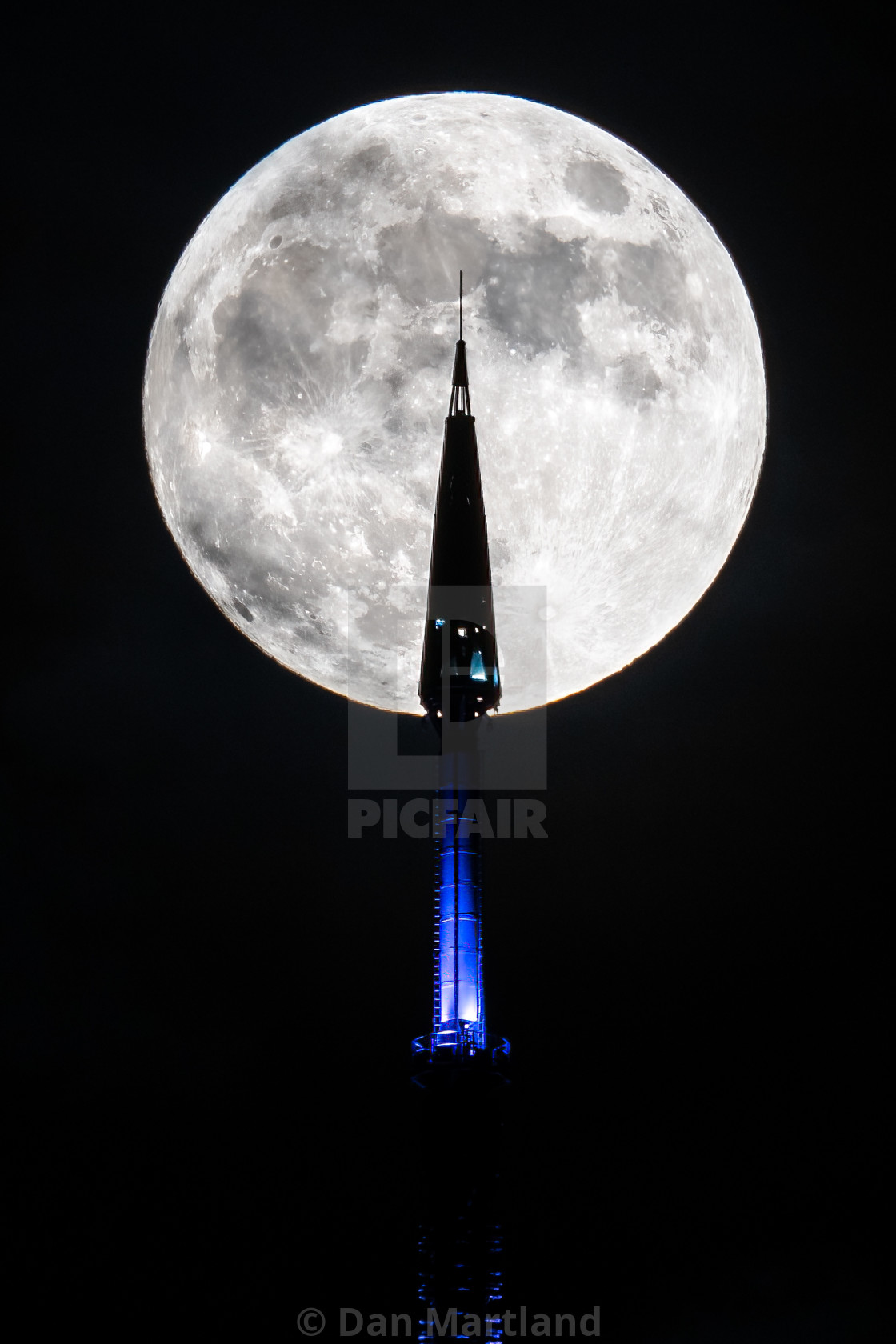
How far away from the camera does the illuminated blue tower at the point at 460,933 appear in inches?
4021

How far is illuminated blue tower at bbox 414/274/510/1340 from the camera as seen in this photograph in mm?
102125

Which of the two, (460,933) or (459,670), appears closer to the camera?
(460,933)

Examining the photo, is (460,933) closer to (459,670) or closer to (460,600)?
(459,670)

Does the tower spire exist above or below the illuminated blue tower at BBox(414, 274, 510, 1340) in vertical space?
above

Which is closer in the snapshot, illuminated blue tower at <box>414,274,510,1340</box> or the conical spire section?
illuminated blue tower at <box>414,274,510,1340</box>

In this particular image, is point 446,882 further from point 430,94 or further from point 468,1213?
point 430,94

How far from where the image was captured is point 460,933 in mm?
105375

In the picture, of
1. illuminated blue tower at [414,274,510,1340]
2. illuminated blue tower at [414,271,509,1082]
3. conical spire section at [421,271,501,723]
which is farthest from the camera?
conical spire section at [421,271,501,723]

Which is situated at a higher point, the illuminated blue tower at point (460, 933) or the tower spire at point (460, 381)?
the tower spire at point (460, 381)

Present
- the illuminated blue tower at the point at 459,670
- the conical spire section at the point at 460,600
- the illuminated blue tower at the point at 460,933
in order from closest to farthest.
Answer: the illuminated blue tower at the point at 460,933
the illuminated blue tower at the point at 459,670
the conical spire section at the point at 460,600

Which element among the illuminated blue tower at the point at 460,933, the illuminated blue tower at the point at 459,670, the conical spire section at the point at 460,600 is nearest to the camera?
the illuminated blue tower at the point at 460,933

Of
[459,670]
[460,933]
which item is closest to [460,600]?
[459,670]

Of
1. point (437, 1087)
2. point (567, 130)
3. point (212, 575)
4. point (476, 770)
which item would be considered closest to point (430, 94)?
point (567, 130)

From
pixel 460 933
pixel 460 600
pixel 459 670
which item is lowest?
pixel 460 933
